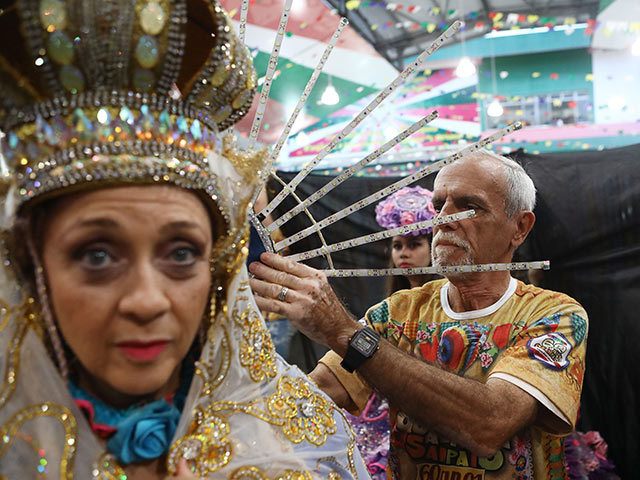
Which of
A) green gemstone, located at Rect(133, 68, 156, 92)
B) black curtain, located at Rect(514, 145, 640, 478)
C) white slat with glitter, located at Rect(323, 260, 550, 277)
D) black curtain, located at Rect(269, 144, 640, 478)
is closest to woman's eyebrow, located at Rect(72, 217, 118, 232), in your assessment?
green gemstone, located at Rect(133, 68, 156, 92)

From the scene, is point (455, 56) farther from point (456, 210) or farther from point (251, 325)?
point (251, 325)

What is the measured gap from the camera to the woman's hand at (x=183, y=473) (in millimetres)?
999

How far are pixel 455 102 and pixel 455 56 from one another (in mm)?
588

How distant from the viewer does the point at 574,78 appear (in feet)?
24.7

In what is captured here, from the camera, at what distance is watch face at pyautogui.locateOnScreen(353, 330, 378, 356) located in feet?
5.30

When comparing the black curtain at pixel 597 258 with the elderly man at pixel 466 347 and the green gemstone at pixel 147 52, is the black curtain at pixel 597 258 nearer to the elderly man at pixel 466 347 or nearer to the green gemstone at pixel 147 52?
the elderly man at pixel 466 347

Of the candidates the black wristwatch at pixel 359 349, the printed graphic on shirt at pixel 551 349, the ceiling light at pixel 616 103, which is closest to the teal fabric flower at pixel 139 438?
the black wristwatch at pixel 359 349

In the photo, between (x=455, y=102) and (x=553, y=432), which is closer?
(x=553, y=432)

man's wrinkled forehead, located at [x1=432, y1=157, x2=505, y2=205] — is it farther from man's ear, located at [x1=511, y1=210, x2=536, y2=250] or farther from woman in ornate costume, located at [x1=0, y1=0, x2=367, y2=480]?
woman in ornate costume, located at [x1=0, y1=0, x2=367, y2=480]

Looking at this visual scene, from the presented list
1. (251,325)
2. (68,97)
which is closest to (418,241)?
(251,325)

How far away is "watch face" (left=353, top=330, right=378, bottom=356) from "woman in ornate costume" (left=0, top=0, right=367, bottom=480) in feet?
1.83

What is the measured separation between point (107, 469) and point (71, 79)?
634 mm

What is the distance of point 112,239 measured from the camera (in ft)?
3.06

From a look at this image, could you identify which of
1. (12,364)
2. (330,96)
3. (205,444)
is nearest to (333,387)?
(205,444)
